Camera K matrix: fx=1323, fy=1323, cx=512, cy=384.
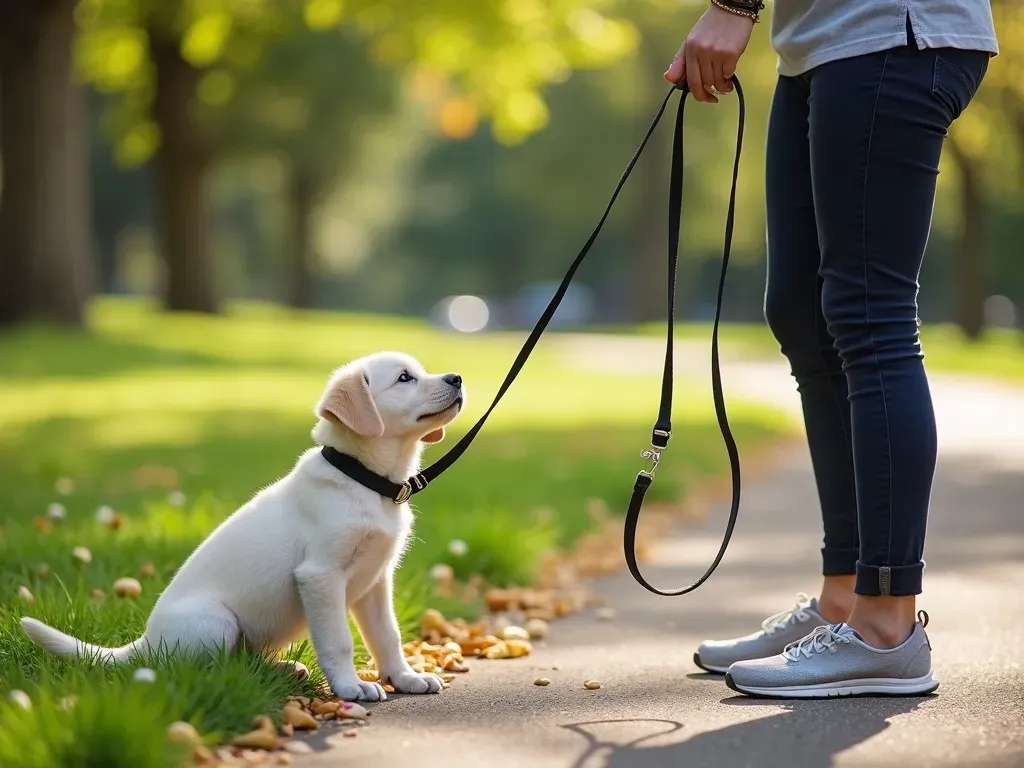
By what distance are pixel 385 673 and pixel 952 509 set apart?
478 cm

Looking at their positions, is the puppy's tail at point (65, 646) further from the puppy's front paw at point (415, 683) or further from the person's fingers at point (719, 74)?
the person's fingers at point (719, 74)

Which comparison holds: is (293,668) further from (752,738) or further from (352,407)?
(752,738)

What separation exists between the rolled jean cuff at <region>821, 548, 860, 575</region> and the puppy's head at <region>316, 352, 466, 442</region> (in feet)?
3.95

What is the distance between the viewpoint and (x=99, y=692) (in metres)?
2.98

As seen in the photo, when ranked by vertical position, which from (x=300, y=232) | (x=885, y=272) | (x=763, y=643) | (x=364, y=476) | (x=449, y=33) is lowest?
(x=763, y=643)

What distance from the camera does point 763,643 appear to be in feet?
13.2

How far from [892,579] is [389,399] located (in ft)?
4.99

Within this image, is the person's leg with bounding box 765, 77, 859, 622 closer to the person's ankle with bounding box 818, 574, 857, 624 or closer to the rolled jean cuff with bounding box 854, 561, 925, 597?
the person's ankle with bounding box 818, 574, 857, 624

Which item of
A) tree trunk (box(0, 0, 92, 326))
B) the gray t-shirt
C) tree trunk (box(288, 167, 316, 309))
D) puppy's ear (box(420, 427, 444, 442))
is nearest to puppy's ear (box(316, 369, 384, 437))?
puppy's ear (box(420, 427, 444, 442))

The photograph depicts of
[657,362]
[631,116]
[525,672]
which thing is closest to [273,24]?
[657,362]

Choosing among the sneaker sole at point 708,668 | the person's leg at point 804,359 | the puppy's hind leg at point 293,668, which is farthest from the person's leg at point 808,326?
the puppy's hind leg at point 293,668

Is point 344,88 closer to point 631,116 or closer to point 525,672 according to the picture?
point 631,116

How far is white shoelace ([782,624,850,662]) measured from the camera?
3.49m

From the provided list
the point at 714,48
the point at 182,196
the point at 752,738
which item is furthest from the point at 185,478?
the point at 182,196
